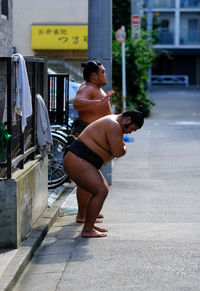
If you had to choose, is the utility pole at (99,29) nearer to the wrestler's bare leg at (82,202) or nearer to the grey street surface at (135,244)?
the grey street surface at (135,244)

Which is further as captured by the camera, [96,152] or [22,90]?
[96,152]

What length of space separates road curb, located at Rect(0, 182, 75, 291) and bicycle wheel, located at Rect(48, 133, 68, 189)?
120 centimetres

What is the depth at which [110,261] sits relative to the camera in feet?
20.2

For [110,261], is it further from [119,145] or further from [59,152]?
[59,152]

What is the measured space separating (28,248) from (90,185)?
3.48 ft

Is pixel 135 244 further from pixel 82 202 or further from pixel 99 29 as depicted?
pixel 99 29

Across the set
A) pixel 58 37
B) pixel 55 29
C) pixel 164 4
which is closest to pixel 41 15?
pixel 55 29

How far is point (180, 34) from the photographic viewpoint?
202ft

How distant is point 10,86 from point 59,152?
4114mm

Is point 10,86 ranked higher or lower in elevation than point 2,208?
higher

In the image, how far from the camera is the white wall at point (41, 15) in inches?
1028

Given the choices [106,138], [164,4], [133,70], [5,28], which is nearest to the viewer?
[106,138]

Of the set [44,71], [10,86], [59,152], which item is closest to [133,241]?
[10,86]

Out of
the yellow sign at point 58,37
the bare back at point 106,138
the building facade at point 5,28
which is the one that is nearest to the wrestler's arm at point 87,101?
the bare back at point 106,138
